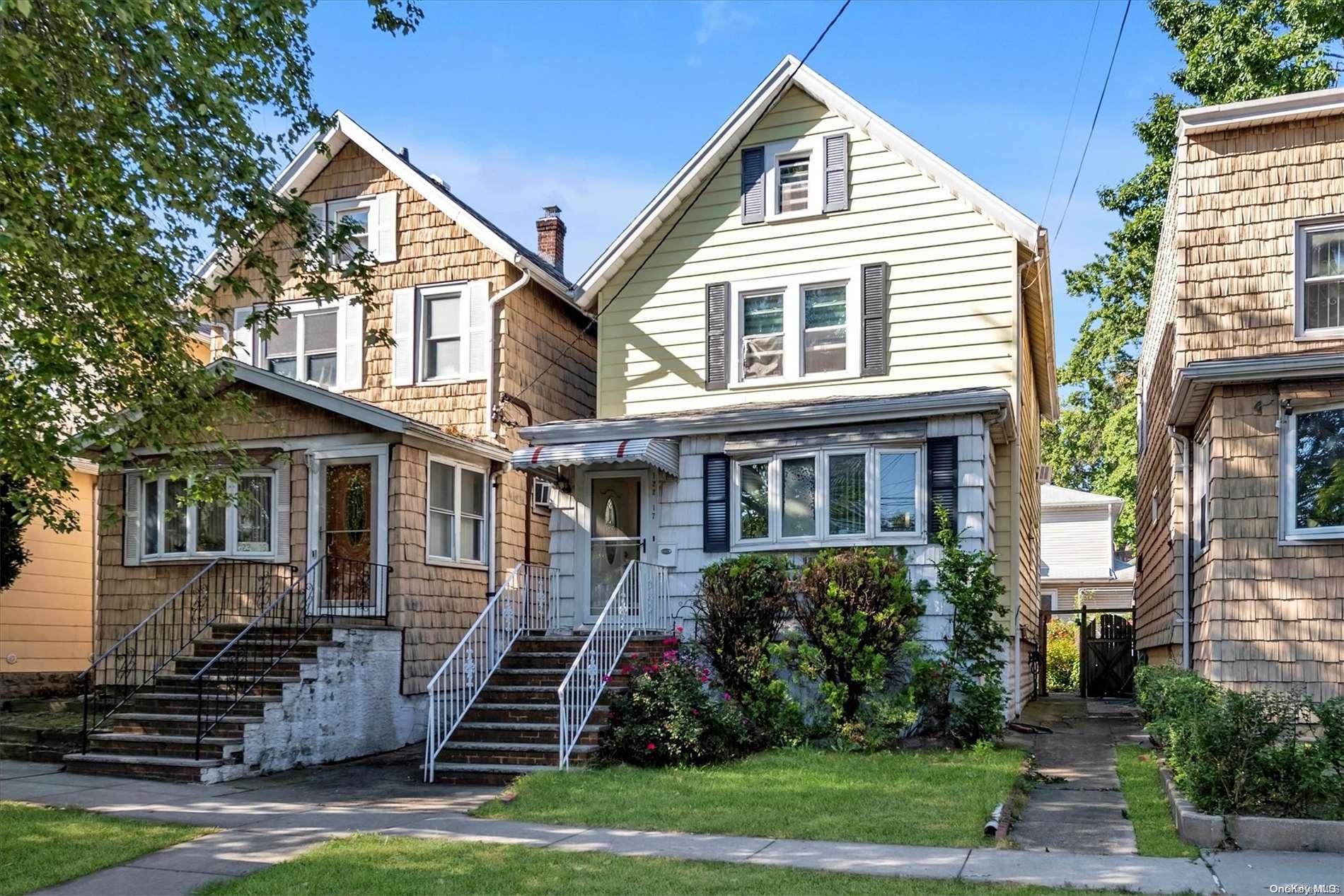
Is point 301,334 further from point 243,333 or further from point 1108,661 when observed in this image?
point 1108,661

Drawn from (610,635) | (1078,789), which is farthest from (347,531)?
(1078,789)

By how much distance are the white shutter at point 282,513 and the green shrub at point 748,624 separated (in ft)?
19.8

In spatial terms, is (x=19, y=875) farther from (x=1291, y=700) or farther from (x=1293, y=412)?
(x=1293, y=412)

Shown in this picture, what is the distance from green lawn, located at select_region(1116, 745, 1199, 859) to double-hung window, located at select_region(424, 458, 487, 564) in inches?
358

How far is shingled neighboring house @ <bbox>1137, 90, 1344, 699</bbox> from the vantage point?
40.0 ft

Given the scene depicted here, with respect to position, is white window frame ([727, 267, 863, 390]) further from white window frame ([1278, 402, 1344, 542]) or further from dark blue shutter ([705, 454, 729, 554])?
white window frame ([1278, 402, 1344, 542])

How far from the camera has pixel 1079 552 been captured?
36375 mm

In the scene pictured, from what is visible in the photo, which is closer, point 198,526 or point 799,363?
Answer: point 799,363

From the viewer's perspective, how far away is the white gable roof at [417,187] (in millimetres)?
18422

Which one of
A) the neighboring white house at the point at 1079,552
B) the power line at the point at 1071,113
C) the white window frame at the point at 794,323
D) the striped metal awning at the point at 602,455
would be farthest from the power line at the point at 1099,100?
the neighboring white house at the point at 1079,552

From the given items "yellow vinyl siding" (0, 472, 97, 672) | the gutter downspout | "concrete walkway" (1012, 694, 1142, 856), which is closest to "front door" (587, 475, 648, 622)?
"concrete walkway" (1012, 694, 1142, 856)

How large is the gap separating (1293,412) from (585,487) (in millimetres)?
8838

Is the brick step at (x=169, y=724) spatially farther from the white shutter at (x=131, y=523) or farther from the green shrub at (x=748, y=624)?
the green shrub at (x=748, y=624)

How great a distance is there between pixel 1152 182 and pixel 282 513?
Answer: 2124 cm
